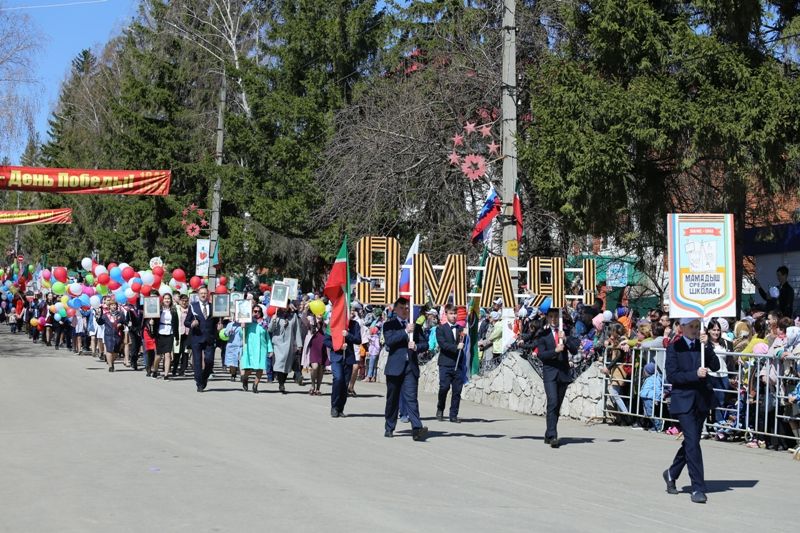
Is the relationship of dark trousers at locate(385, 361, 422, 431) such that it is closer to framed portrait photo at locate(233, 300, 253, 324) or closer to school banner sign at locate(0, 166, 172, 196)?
framed portrait photo at locate(233, 300, 253, 324)

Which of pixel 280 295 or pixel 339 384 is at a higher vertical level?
pixel 280 295

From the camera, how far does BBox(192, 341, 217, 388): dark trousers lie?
20.0m

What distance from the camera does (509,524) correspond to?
8.08 m

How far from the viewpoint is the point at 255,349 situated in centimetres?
2088

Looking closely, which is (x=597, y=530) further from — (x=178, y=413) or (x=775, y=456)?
(x=178, y=413)

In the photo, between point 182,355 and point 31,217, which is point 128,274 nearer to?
point 182,355

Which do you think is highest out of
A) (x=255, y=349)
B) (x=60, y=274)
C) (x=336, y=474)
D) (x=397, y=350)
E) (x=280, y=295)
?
(x=60, y=274)

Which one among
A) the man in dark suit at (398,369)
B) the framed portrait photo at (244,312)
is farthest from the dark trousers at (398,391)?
the framed portrait photo at (244,312)

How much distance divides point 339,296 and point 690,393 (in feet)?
22.3

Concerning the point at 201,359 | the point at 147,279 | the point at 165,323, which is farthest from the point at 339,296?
the point at 147,279

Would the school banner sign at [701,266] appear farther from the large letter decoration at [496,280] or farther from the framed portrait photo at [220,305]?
the framed portrait photo at [220,305]

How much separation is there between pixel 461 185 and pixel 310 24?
34.0 ft

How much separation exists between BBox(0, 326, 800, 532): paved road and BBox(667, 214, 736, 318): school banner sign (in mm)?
1790

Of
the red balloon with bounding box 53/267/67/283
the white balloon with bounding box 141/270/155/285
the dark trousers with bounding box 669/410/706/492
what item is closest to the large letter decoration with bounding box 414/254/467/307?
the dark trousers with bounding box 669/410/706/492
